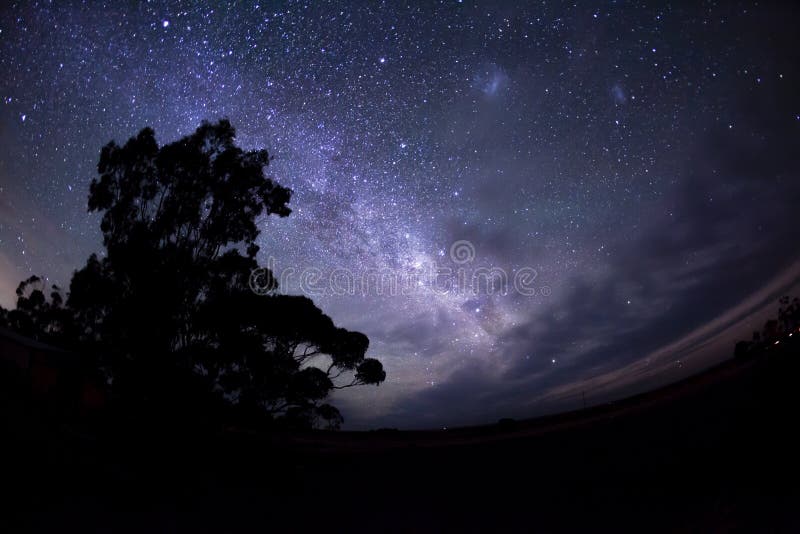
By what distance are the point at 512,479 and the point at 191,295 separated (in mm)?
13554

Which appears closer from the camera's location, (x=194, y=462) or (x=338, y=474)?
(x=338, y=474)

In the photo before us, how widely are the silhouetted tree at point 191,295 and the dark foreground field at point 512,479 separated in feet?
26.0

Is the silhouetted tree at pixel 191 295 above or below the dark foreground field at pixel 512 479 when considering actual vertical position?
above

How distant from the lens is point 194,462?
675cm

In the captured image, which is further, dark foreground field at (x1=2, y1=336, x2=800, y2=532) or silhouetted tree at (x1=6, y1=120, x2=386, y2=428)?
silhouetted tree at (x1=6, y1=120, x2=386, y2=428)

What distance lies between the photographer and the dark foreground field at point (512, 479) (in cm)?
382

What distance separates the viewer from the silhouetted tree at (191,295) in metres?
14.1

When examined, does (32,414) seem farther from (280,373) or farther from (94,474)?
(280,373)

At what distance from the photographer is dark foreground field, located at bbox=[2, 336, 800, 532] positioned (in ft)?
12.5

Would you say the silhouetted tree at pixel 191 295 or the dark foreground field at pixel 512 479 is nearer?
the dark foreground field at pixel 512 479

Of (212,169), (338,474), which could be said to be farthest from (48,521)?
(212,169)

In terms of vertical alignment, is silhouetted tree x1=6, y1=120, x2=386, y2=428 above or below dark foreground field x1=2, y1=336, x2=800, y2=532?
above

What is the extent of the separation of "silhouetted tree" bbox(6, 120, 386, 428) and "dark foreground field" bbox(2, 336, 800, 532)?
26.0 ft

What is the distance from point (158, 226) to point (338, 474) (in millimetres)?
12851
